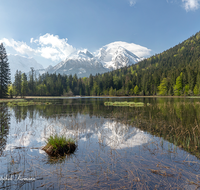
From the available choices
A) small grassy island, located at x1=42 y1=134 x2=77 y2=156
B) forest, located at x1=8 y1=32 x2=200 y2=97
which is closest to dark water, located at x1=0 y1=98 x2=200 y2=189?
small grassy island, located at x1=42 y1=134 x2=77 y2=156

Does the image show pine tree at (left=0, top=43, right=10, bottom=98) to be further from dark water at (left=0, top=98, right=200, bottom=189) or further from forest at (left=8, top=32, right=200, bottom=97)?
dark water at (left=0, top=98, right=200, bottom=189)

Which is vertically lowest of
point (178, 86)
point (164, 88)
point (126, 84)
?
point (164, 88)

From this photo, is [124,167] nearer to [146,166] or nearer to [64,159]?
[146,166]

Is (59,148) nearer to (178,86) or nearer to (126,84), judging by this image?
(178,86)

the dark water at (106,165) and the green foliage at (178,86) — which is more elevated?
the green foliage at (178,86)

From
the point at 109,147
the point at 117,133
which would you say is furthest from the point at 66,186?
the point at 117,133

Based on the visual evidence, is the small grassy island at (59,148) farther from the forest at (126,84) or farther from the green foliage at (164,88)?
the green foliage at (164,88)

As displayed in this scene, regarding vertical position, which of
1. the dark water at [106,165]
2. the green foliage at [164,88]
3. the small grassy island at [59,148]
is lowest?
the dark water at [106,165]

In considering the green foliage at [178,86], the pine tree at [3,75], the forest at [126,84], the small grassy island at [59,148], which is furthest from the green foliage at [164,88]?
the small grassy island at [59,148]

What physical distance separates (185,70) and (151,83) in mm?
37556

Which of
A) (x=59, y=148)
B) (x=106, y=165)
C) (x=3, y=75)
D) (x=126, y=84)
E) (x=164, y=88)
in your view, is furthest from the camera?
(x=126, y=84)

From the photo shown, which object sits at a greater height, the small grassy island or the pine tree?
the pine tree

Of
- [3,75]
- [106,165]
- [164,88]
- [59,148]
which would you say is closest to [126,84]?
[164,88]

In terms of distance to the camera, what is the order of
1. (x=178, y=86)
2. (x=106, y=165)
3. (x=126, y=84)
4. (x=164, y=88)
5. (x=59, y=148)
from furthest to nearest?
(x=126, y=84)
(x=164, y=88)
(x=178, y=86)
(x=59, y=148)
(x=106, y=165)
